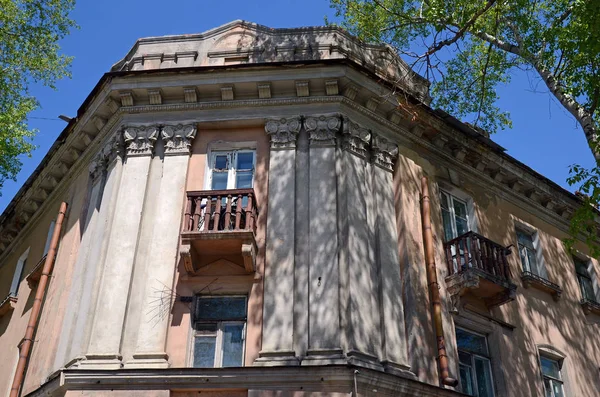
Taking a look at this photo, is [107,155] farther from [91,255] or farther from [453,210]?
[453,210]

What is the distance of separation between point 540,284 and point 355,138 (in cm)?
638

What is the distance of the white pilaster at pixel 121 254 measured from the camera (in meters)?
11.4

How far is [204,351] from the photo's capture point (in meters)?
11.5

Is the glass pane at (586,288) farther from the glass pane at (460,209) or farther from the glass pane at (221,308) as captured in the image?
the glass pane at (221,308)

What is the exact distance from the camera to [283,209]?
501 inches

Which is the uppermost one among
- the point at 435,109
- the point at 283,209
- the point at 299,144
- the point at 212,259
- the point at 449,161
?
the point at 435,109

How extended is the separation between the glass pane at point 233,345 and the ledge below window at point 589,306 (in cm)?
1038

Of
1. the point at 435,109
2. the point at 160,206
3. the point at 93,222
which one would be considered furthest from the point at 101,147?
the point at 435,109

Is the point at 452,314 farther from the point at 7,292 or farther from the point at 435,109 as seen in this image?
the point at 7,292

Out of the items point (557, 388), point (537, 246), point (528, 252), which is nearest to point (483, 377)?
point (557, 388)

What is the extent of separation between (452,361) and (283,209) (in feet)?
15.0

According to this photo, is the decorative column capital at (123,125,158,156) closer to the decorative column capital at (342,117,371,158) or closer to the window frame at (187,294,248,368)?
the window frame at (187,294,248,368)

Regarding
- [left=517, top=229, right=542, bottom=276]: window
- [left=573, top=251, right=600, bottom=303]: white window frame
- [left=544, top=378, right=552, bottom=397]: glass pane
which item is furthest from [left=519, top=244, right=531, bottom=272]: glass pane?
[left=544, top=378, right=552, bottom=397]: glass pane

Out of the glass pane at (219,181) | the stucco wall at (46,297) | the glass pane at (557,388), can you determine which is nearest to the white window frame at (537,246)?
the glass pane at (557,388)
